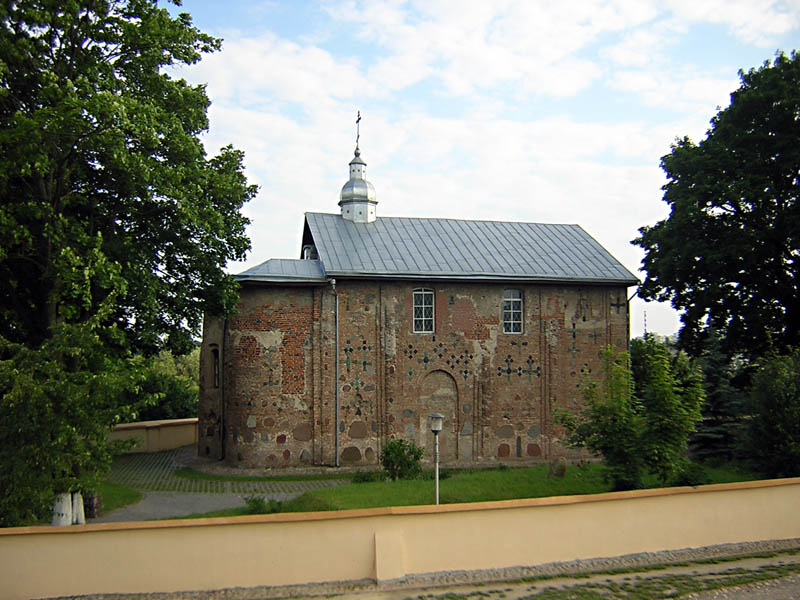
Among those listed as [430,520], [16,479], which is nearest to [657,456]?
[430,520]

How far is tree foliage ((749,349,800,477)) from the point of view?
50.0 feet

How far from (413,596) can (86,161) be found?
11.4m

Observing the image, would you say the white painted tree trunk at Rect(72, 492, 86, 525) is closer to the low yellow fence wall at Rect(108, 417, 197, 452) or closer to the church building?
the church building

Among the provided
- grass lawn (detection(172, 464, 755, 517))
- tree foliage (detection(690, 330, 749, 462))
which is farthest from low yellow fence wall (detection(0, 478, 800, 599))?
tree foliage (detection(690, 330, 749, 462))

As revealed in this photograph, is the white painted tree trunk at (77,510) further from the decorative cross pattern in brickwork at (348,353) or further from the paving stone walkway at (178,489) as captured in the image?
the decorative cross pattern in brickwork at (348,353)

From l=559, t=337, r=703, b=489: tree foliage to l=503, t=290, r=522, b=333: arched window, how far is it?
809 cm

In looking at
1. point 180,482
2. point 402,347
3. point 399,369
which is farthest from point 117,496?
point 402,347

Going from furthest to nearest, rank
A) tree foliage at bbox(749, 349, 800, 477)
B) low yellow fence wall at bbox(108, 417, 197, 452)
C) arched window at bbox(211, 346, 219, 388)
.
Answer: low yellow fence wall at bbox(108, 417, 197, 452) < arched window at bbox(211, 346, 219, 388) < tree foliage at bbox(749, 349, 800, 477)

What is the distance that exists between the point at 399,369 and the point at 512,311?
14.1 ft

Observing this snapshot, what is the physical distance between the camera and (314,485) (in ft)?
62.4

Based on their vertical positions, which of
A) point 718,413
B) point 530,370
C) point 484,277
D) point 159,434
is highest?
point 484,277

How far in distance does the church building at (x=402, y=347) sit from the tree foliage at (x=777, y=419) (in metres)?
7.46

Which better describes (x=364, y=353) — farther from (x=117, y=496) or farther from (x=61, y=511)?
(x=61, y=511)

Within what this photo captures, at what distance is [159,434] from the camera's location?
2653cm
